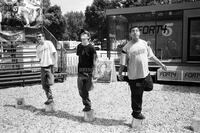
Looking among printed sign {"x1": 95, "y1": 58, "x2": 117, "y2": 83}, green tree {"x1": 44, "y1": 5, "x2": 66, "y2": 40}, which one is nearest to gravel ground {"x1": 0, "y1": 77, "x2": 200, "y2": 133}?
printed sign {"x1": 95, "y1": 58, "x2": 117, "y2": 83}

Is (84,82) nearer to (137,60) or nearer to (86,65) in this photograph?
(86,65)

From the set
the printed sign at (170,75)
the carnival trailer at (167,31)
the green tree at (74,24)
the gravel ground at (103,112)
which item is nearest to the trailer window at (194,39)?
the carnival trailer at (167,31)

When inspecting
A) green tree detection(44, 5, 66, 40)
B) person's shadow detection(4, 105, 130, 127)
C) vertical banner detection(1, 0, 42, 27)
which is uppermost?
green tree detection(44, 5, 66, 40)

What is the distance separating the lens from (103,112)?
18.8 ft

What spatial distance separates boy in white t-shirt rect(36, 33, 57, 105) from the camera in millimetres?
5750

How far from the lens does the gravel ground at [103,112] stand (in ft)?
15.3

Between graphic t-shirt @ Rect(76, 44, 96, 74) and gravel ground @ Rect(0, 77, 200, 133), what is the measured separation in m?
1.15

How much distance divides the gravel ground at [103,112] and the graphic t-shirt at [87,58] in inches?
45.4

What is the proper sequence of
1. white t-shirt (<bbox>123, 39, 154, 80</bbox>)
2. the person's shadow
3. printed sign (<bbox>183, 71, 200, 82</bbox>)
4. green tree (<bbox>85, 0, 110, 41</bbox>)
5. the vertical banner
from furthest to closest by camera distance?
green tree (<bbox>85, 0, 110, 41</bbox>) → the vertical banner → printed sign (<bbox>183, 71, 200, 82</bbox>) → the person's shadow → white t-shirt (<bbox>123, 39, 154, 80</bbox>)

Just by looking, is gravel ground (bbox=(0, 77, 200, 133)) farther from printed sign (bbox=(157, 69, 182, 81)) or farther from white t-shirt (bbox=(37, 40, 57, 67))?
white t-shirt (bbox=(37, 40, 57, 67))

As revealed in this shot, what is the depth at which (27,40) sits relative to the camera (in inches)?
471

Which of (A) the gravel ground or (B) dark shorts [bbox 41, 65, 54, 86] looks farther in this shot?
(B) dark shorts [bbox 41, 65, 54, 86]

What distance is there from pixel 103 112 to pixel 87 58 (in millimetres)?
1547

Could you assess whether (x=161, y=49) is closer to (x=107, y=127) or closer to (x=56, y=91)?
(x=56, y=91)
